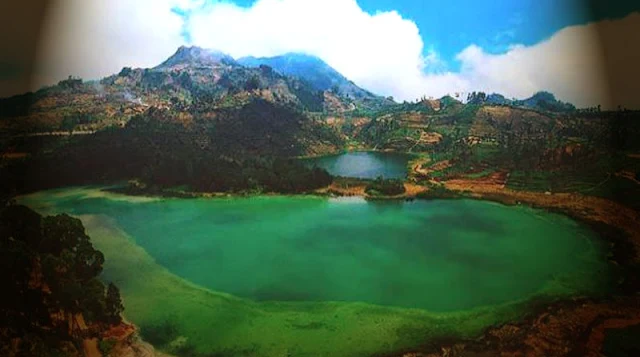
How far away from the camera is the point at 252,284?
532cm

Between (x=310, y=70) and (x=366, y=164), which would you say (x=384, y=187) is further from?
(x=310, y=70)

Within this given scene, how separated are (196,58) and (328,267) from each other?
2.83 meters

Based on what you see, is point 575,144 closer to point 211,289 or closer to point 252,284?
point 252,284

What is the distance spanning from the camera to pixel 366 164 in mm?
6195

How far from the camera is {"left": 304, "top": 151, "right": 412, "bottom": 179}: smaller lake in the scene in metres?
6.06

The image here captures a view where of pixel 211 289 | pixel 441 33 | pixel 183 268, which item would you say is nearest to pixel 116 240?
pixel 183 268

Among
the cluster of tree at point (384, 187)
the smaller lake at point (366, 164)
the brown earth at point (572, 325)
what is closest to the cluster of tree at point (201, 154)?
the smaller lake at point (366, 164)

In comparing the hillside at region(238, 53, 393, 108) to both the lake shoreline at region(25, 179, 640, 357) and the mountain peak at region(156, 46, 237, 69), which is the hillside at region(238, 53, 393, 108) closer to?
the mountain peak at region(156, 46, 237, 69)

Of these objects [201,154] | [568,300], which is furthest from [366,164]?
[568,300]

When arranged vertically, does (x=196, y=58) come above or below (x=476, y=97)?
above

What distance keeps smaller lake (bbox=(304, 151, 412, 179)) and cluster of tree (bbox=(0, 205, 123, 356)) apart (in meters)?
2.67

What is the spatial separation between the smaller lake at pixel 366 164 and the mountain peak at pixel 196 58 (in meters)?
1.54

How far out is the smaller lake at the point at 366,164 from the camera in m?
6.06

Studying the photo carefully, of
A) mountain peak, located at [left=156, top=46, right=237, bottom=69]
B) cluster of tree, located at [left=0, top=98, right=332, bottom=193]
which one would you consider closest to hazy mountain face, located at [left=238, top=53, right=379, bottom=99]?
mountain peak, located at [left=156, top=46, right=237, bottom=69]
